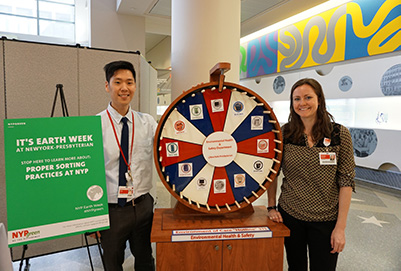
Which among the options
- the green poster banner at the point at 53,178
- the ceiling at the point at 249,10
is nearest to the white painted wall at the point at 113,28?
the ceiling at the point at 249,10

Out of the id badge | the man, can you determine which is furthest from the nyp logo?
the id badge

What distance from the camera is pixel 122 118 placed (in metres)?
1.64

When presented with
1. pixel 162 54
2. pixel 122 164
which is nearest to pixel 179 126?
pixel 122 164

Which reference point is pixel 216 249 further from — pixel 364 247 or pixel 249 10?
pixel 249 10

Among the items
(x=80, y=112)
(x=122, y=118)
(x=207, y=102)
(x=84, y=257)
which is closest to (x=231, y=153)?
(x=207, y=102)

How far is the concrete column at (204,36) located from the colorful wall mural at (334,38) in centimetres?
409

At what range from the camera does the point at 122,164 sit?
1.59 metres

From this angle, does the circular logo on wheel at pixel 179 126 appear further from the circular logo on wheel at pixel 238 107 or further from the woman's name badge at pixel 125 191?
the woman's name badge at pixel 125 191

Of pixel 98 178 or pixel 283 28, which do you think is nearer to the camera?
pixel 98 178

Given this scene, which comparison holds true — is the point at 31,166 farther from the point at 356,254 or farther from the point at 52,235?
the point at 356,254

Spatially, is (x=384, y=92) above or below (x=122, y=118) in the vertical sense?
above

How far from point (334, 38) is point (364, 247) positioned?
4507mm

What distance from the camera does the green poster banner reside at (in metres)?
1.30

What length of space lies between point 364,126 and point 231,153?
5.15 meters
